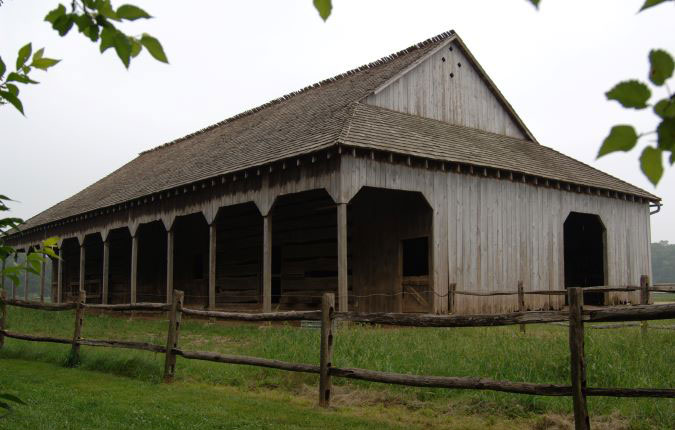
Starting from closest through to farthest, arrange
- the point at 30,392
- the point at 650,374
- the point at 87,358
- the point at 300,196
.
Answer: the point at 650,374
the point at 30,392
the point at 87,358
the point at 300,196

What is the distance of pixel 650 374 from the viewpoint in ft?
26.7

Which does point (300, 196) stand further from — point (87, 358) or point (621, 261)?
point (621, 261)

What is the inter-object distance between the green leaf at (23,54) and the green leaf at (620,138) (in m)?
1.87

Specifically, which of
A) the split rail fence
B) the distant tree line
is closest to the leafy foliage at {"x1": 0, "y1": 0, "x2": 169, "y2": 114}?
the split rail fence

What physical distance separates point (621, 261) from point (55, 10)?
71.7ft

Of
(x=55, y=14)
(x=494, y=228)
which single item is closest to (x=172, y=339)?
(x=55, y=14)

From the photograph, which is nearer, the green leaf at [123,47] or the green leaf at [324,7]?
the green leaf at [324,7]

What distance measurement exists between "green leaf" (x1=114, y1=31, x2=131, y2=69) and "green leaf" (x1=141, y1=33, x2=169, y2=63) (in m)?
0.05

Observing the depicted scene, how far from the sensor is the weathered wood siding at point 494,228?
16.1m

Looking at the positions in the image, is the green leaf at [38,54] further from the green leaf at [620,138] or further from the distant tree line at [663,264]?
the distant tree line at [663,264]

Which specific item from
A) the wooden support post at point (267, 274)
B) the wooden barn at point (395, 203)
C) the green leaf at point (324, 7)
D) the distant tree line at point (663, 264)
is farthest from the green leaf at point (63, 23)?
the distant tree line at point (663, 264)

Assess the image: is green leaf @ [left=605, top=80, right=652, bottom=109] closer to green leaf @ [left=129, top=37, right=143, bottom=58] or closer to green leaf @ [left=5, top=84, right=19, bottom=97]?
green leaf @ [left=129, top=37, right=143, bottom=58]

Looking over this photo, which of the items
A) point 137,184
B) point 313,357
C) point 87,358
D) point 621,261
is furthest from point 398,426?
point 137,184

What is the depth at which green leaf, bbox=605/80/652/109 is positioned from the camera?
1.27m
